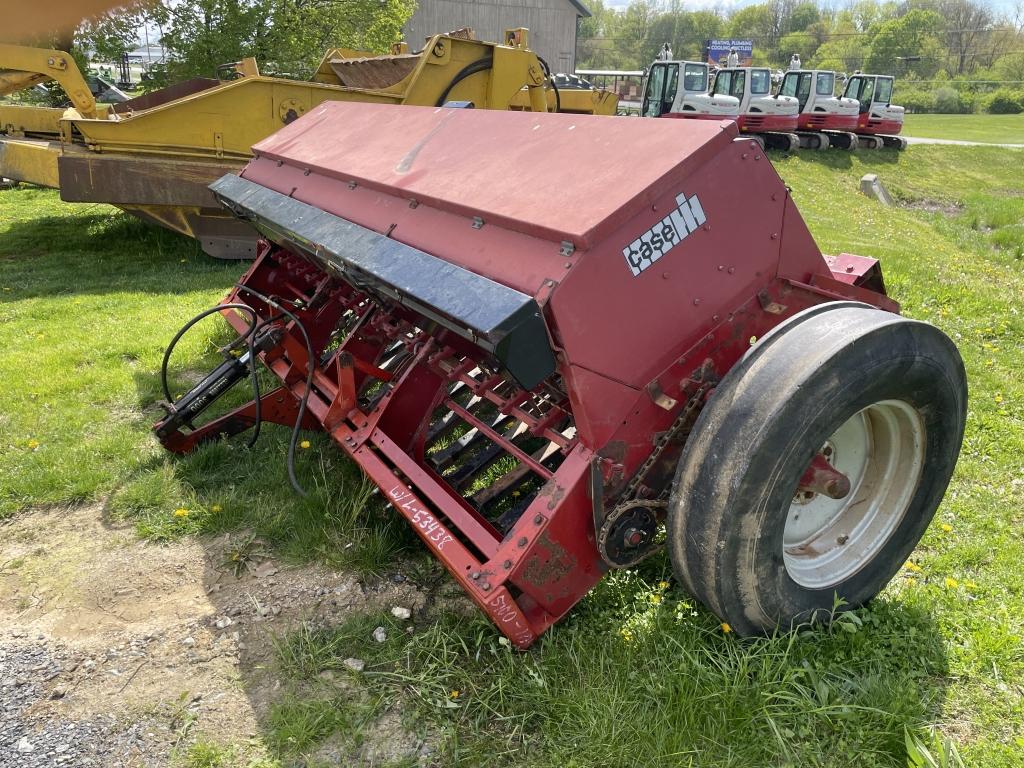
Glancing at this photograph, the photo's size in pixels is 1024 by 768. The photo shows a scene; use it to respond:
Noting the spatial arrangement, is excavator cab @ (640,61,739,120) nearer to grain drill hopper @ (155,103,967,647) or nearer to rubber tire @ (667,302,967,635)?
grain drill hopper @ (155,103,967,647)

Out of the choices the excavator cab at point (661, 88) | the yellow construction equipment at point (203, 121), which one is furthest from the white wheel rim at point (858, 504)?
the excavator cab at point (661, 88)

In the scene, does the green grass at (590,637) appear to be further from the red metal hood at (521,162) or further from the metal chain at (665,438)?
the red metal hood at (521,162)

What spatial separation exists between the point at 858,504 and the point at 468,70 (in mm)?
5635

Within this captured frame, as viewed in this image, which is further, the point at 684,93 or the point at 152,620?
the point at 684,93

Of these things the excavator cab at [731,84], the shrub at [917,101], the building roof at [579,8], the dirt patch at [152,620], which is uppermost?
the building roof at [579,8]

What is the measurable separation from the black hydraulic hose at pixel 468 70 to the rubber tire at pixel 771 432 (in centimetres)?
541

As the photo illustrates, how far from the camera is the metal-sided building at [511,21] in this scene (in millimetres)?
31172

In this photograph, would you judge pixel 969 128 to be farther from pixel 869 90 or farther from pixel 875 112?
pixel 869 90

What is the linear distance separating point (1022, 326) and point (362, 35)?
11.0m

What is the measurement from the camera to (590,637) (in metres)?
2.52

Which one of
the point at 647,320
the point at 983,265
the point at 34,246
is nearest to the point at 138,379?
the point at 647,320

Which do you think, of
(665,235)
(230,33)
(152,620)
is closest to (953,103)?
(230,33)

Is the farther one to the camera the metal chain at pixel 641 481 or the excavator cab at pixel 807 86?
the excavator cab at pixel 807 86

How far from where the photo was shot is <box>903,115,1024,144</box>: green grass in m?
29.9
